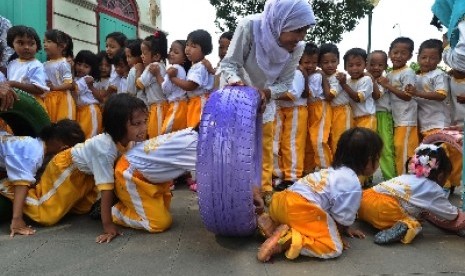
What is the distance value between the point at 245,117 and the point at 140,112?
92 cm

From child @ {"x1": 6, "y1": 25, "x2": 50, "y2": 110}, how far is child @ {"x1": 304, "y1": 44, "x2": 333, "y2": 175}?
2794 mm

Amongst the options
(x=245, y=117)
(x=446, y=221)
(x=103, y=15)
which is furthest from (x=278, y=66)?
(x=103, y=15)

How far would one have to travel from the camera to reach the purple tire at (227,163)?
2613 mm

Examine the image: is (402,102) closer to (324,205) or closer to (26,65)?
(324,205)

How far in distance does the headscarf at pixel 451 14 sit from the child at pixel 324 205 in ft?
2.96

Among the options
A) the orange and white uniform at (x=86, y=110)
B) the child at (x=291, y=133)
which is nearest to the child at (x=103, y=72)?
the orange and white uniform at (x=86, y=110)

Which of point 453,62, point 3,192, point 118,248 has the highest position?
point 453,62

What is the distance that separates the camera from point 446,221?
10.8 ft

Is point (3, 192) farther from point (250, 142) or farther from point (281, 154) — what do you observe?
point (281, 154)

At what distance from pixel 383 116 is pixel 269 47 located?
6.99ft

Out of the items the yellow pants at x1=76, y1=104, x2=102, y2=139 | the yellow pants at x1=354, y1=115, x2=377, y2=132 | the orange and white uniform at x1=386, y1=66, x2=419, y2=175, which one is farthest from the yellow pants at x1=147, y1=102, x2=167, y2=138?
the orange and white uniform at x1=386, y1=66, x2=419, y2=175

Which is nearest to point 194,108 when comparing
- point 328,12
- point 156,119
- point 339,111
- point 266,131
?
point 156,119

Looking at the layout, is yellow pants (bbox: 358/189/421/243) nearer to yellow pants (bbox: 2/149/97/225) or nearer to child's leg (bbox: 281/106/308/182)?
child's leg (bbox: 281/106/308/182)

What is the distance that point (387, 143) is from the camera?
499cm
